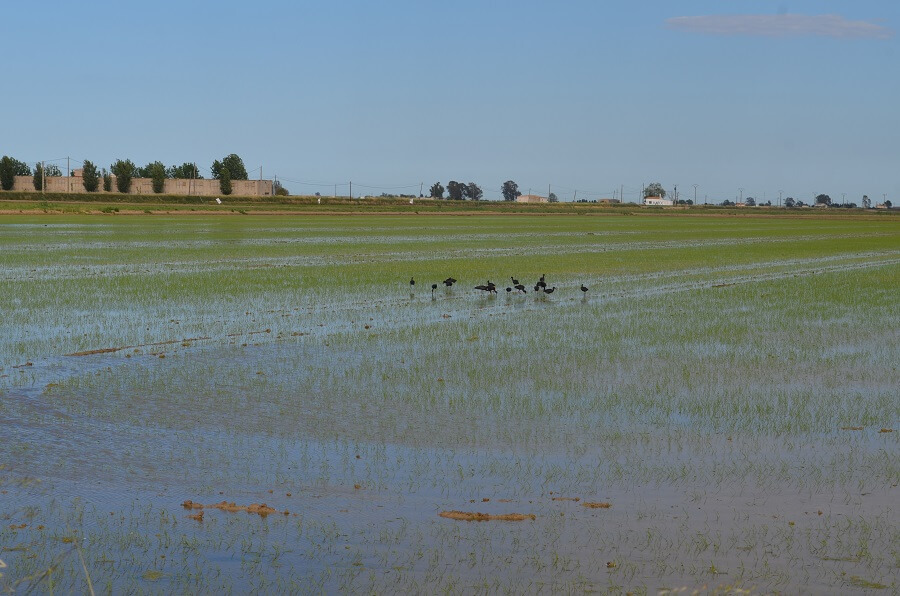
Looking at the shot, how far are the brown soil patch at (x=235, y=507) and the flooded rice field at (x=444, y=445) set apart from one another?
23 mm

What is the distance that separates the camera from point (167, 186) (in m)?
129

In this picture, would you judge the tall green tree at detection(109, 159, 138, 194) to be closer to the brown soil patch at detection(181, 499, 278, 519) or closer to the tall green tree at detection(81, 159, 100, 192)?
Answer: the tall green tree at detection(81, 159, 100, 192)

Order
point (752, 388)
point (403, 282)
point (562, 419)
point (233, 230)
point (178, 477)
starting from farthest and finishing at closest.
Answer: point (233, 230)
point (403, 282)
point (752, 388)
point (562, 419)
point (178, 477)

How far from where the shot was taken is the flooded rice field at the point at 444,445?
21.7ft

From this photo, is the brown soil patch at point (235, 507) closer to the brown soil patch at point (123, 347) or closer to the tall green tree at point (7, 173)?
the brown soil patch at point (123, 347)

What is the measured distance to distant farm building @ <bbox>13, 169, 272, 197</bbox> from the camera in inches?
4889

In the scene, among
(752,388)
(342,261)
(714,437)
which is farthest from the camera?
(342,261)

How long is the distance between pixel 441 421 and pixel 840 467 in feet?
→ 12.5

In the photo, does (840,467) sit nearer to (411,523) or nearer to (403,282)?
(411,523)

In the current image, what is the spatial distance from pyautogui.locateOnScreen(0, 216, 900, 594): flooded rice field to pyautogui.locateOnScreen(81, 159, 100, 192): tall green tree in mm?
104423

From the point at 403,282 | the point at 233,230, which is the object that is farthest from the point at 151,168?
the point at 403,282

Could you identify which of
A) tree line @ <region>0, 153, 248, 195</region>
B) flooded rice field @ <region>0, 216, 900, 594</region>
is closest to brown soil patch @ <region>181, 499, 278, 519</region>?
flooded rice field @ <region>0, 216, 900, 594</region>

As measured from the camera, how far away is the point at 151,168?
426 ft

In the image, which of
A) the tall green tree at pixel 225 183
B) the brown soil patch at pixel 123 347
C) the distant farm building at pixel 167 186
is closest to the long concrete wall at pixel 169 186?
the distant farm building at pixel 167 186
